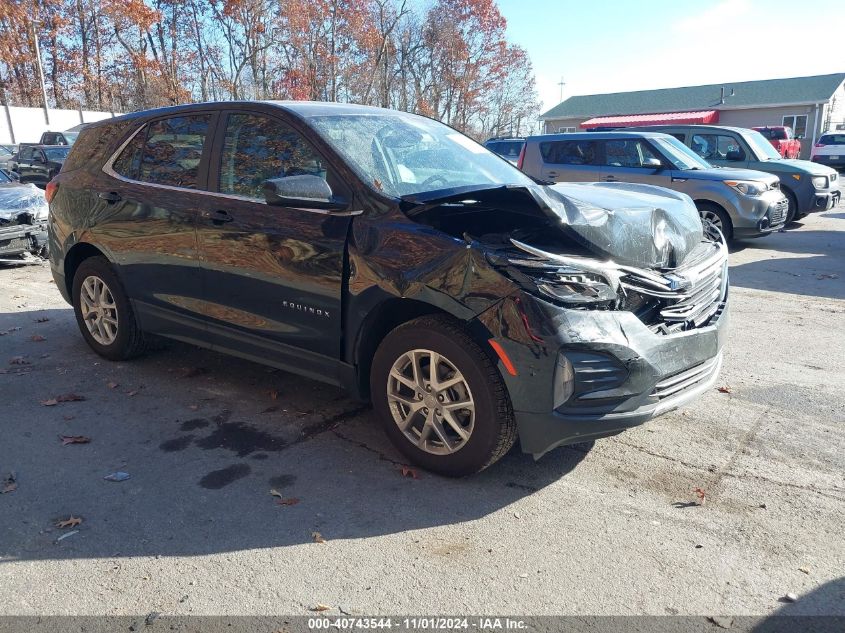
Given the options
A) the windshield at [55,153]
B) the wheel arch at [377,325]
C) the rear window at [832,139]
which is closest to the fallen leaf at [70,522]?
the wheel arch at [377,325]

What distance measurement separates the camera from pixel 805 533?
3035mm

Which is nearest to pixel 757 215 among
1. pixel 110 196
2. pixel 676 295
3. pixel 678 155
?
pixel 678 155

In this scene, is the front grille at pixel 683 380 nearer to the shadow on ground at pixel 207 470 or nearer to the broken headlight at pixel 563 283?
the broken headlight at pixel 563 283

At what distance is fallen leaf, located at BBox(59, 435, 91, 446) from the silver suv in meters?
7.70

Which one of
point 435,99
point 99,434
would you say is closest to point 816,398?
point 99,434

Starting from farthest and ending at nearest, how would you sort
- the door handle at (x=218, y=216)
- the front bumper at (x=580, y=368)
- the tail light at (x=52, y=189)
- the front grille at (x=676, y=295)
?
the tail light at (x=52, y=189) < the door handle at (x=218, y=216) < the front grille at (x=676, y=295) < the front bumper at (x=580, y=368)

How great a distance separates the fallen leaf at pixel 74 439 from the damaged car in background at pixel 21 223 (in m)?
6.46

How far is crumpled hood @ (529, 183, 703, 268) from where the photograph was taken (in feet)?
10.7

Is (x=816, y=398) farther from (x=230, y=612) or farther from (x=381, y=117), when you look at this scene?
(x=230, y=612)

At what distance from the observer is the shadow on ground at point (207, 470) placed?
311 centimetres

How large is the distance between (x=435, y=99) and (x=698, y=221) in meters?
41.2

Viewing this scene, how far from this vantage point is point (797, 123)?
39844 mm

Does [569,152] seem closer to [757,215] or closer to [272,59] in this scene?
[757,215]

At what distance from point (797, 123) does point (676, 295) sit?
4357cm
